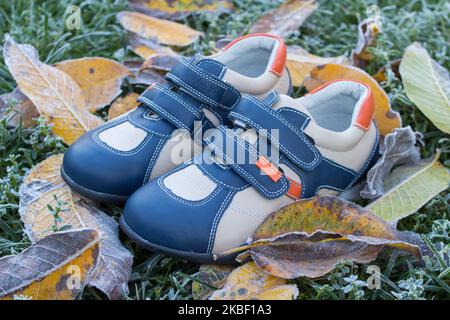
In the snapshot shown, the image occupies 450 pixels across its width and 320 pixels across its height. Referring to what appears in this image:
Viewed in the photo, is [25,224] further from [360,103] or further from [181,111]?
[360,103]

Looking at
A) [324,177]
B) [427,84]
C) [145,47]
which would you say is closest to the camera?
[324,177]

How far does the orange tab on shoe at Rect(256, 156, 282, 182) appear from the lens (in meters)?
1.62

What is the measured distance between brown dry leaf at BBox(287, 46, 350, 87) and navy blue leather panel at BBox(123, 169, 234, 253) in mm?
715

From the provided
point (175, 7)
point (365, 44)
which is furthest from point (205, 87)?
point (175, 7)

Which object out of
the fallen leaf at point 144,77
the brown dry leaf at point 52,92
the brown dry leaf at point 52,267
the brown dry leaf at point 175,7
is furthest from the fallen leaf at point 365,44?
the brown dry leaf at point 52,267

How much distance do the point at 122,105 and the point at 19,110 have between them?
28 centimetres

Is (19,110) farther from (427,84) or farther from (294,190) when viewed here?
(427,84)

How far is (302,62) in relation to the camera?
2.22 m

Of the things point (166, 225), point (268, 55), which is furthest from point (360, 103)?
point (166, 225)

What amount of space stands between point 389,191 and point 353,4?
0.97m

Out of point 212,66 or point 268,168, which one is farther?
point 212,66

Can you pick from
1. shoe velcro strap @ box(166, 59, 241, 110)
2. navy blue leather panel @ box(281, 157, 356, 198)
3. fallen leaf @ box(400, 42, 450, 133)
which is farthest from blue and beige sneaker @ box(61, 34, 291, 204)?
fallen leaf @ box(400, 42, 450, 133)

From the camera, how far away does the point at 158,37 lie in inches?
93.5

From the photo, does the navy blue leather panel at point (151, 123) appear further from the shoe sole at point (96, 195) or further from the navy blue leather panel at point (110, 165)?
the shoe sole at point (96, 195)
